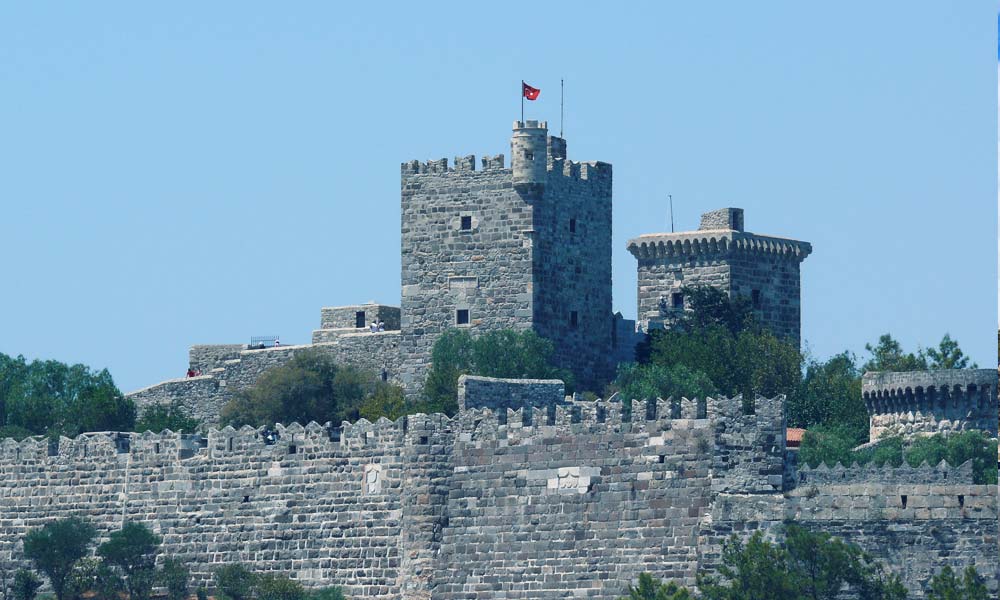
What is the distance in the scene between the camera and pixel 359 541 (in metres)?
64.6

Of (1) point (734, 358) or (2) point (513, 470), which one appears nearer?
(2) point (513, 470)

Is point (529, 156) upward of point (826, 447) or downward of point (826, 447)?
upward

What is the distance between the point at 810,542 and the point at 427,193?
30093 millimetres

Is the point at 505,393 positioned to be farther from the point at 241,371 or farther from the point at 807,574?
the point at 241,371

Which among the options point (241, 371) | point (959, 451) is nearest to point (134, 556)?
point (959, 451)

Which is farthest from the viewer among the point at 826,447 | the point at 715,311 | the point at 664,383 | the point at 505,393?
the point at 715,311

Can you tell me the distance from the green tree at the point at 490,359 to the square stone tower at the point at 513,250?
1.24 m

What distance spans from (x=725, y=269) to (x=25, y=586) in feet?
94.8

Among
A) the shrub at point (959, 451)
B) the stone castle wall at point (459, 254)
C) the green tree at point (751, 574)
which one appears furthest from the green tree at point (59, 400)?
the green tree at point (751, 574)

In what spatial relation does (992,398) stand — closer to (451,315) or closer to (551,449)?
(451,315)

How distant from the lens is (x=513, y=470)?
6188 centimetres

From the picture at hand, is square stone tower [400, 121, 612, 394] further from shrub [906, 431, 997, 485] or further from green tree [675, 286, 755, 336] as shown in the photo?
shrub [906, 431, 997, 485]

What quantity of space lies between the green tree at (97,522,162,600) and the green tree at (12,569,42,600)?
1.61m

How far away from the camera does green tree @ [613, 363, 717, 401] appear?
7662 centimetres
